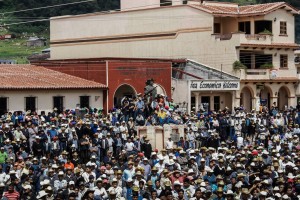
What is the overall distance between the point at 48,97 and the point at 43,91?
46 cm

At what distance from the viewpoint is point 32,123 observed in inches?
1407

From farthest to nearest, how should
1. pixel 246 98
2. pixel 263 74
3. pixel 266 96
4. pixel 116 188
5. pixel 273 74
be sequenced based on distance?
pixel 266 96, pixel 246 98, pixel 273 74, pixel 263 74, pixel 116 188

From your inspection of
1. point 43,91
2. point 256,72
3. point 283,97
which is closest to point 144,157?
point 43,91

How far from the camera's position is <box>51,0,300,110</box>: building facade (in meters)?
56.8

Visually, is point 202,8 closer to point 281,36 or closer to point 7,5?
point 281,36

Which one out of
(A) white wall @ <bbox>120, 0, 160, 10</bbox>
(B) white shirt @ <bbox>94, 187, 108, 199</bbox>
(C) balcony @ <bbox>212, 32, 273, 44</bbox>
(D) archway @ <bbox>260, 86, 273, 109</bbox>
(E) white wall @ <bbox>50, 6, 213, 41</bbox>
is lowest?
(B) white shirt @ <bbox>94, 187, 108, 199</bbox>

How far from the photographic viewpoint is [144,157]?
32906 millimetres

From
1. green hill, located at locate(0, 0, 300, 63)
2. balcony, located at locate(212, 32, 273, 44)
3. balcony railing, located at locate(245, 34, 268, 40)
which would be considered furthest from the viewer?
green hill, located at locate(0, 0, 300, 63)

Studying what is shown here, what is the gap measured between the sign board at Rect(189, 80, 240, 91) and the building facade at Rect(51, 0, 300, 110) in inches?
39.2

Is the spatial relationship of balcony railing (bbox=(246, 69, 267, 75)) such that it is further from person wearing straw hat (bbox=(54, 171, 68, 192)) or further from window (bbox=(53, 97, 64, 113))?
person wearing straw hat (bbox=(54, 171, 68, 192))

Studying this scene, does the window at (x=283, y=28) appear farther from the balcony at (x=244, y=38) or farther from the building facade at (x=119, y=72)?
the building facade at (x=119, y=72)

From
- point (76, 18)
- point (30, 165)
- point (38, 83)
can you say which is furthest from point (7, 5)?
point (30, 165)

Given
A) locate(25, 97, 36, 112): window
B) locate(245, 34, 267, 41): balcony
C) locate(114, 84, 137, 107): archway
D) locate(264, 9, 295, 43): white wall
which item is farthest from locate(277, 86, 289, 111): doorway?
locate(25, 97, 36, 112): window

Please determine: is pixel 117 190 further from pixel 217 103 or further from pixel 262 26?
pixel 262 26
